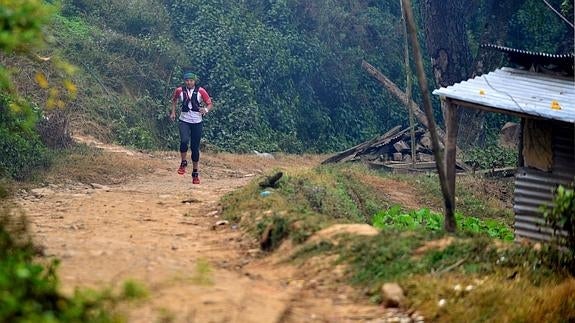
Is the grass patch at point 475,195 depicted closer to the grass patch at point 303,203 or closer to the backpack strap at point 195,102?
the grass patch at point 303,203

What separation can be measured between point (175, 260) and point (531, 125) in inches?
236

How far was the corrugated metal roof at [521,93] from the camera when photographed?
1049 centimetres

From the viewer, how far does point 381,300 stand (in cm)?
700

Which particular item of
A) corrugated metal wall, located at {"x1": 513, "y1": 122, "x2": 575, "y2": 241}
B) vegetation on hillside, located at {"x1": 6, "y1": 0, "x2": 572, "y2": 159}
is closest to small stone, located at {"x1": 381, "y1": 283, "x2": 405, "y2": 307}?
corrugated metal wall, located at {"x1": 513, "y1": 122, "x2": 575, "y2": 241}

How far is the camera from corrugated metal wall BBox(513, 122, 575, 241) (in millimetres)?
11547

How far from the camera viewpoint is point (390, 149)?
22422mm

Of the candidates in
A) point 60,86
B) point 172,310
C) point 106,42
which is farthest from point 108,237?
point 106,42

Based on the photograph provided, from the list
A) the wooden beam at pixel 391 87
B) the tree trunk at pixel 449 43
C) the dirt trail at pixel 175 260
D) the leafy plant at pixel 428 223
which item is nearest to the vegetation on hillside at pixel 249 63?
the wooden beam at pixel 391 87

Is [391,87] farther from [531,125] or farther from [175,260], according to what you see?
[175,260]

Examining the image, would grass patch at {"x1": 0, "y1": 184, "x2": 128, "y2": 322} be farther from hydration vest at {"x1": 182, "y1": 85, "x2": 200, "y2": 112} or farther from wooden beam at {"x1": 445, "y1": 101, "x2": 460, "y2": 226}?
hydration vest at {"x1": 182, "y1": 85, "x2": 200, "y2": 112}

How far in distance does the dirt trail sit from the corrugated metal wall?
4052 millimetres

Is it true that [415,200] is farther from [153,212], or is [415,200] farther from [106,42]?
[106,42]

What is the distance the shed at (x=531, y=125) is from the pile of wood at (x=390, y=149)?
9602 mm

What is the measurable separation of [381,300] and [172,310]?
1.75m
